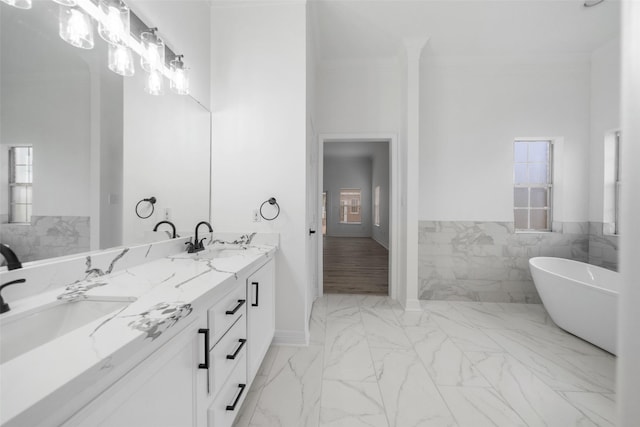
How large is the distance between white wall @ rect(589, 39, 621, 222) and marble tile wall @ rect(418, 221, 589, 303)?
0.38 meters

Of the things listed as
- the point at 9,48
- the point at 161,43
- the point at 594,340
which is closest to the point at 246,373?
the point at 9,48

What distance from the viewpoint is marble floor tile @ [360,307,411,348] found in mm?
2131

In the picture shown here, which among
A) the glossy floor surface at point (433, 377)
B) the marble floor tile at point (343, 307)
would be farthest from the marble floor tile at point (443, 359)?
the marble floor tile at point (343, 307)

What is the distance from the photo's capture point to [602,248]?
2943 millimetres

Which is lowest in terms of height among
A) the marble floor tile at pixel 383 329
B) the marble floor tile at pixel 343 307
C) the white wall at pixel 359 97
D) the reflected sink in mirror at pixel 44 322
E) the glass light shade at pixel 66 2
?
the marble floor tile at pixel 383 329

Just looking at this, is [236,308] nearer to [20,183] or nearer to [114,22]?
[20,183]

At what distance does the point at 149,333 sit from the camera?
0.61m

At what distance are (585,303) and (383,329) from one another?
169 centimetres

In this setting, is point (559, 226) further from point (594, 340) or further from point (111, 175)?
point (111, 175)

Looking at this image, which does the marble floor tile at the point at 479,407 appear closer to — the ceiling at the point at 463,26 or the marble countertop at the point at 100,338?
the marble countertop at the point at 100,338

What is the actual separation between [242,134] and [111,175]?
1.07 m

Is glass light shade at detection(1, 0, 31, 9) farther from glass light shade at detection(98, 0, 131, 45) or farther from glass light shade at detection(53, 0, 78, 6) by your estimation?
glass light shade at detection(98, 0, 131, 45)

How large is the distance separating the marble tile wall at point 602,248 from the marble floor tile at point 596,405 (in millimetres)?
2030

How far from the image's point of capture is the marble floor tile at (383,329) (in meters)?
2.13
